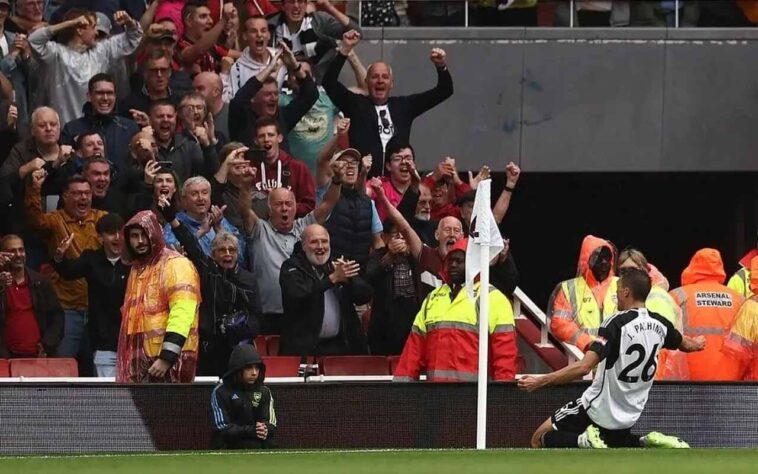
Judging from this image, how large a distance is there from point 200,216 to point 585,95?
22.3 ft

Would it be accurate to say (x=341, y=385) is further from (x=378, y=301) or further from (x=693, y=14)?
(x=693, y=14)

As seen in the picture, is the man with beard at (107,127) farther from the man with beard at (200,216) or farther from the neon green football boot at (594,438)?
the neon green football boot at (594,438)

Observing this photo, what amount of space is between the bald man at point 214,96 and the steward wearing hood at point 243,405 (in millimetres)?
4756

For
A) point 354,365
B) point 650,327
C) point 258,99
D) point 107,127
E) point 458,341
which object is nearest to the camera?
point 650,327

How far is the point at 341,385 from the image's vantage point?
14.5 m

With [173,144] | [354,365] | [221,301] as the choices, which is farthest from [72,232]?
[354,365]

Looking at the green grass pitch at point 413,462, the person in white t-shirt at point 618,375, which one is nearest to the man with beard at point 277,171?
the green grass pitch at point 413,462

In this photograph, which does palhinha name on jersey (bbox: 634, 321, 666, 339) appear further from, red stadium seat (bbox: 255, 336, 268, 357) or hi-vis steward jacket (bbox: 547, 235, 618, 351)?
red stadium seat (bbox: 255, 336, 268, 357)

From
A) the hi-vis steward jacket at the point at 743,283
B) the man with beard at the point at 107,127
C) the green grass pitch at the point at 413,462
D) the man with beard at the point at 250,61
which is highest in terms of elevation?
the man with beard at the point at 250,61

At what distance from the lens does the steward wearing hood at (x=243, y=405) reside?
13891mm

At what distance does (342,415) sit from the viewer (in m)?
14.5

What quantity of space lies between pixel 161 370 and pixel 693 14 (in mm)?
9963

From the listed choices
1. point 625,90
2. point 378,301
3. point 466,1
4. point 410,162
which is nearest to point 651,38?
point 625,90

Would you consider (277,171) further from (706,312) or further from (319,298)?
(706,312)
